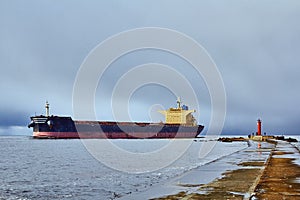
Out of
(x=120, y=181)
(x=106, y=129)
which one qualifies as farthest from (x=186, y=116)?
(x=120, y=181)

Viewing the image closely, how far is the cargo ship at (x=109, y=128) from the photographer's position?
264 ft

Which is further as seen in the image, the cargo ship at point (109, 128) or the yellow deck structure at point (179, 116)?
the yellow deck structure at point (179, 116)

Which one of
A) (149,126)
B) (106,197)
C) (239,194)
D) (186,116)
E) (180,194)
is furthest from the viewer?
(186,116)

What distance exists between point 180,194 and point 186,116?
303 feet

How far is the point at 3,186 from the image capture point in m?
16.1

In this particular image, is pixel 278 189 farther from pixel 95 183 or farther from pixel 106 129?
pixel 106 129

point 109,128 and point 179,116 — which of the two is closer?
point 109,128

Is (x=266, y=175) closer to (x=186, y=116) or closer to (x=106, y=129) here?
(x=106, y=129)

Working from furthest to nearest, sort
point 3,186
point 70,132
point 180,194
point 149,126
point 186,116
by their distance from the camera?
1. point 186,116
2. point 149,126
3. point 70,132
4. point 3,186
5. point 180,194

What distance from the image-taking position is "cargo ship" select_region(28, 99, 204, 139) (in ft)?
264

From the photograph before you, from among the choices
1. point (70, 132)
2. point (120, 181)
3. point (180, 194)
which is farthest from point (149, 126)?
point (180, 194)

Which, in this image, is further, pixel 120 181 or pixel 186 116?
pixel 186 116

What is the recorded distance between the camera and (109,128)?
85000mm

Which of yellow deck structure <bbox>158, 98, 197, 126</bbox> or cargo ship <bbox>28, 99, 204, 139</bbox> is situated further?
yellow deck structure <bbox>158, 98, 197, 126</bbox>
